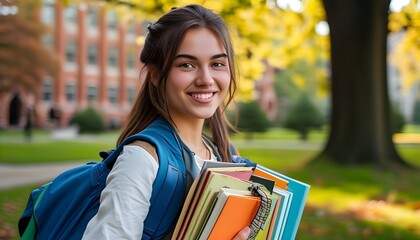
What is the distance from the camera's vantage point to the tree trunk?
35.3 ft

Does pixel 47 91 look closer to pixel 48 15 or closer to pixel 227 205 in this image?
pixel 48 15

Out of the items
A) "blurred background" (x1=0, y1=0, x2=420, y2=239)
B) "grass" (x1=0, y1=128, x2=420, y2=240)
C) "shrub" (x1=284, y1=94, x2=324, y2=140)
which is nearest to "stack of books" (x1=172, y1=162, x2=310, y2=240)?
"blurred background" (x1=0, y1=0, x2=420, y2=239)

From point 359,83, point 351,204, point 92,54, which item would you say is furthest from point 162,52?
point 92,54

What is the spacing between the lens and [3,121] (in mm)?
41438

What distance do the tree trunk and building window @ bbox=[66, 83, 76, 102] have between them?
38.0 metres

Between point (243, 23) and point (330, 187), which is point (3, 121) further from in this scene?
point (330, 187)

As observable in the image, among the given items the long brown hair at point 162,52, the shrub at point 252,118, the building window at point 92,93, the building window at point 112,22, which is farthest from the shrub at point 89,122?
the long brown hair at point 162,52

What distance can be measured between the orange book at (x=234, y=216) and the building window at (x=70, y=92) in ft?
153

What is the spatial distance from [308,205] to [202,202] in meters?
6.71

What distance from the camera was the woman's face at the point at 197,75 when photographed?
168 cm

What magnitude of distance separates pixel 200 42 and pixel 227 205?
512mm

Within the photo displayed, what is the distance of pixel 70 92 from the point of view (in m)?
46.9

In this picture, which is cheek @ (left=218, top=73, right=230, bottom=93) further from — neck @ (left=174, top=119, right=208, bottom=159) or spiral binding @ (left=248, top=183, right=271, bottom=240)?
spiral binding @ (left=248, top=183, right=271, bottom=240)

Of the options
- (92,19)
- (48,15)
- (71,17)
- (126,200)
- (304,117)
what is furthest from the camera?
(92,19)
